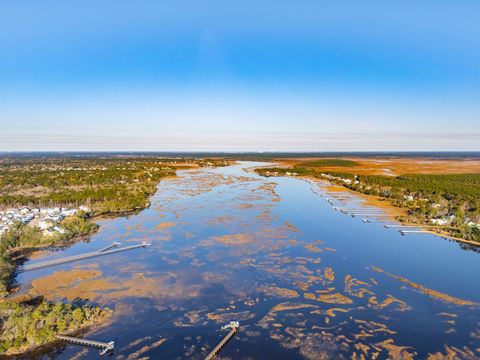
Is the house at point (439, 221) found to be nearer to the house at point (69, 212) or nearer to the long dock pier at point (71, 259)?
the long dock pier at point (71, 259)

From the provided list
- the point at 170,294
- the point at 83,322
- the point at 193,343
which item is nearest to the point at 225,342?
the point at 193,343

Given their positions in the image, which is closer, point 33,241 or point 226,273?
point 226,273

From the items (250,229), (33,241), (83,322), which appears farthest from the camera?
(250,229)

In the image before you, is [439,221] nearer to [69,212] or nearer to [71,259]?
[71,259]

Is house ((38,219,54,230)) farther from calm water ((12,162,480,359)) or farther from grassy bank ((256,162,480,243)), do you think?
grassy bank ((256,162,480,243))

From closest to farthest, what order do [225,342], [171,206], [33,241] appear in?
[225,342] < [33,241] < [171,206]

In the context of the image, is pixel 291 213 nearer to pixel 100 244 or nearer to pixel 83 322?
pixel 100 244

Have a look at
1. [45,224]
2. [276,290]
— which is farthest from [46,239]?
[276,290]
